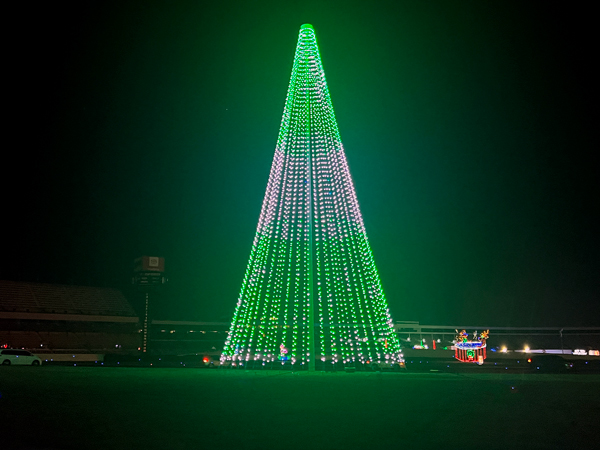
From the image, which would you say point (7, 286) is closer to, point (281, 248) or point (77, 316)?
point (77, 316)

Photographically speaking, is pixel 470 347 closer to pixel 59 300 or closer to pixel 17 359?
pixel 17 359

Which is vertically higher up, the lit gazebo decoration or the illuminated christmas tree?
the illuminated christmas tree

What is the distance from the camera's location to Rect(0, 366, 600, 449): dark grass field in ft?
18.5

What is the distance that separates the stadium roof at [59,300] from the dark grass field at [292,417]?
32.4 m

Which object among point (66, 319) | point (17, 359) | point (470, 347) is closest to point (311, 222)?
point (17, 359)

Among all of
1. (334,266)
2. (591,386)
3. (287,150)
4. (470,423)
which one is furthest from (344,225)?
(470,423)

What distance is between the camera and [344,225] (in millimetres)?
15547

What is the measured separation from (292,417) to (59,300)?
40315 mm

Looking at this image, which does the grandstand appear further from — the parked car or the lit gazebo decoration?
the lit gazebo decoration

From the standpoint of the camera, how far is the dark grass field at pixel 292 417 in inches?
223

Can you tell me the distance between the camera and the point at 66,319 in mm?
41562

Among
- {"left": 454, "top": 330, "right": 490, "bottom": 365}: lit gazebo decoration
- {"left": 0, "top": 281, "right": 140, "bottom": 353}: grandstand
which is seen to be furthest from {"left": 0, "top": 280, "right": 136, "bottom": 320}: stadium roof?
{"left": 454, "top": 330, "right": 490, "bottom": 365}: lit gazebo decoration

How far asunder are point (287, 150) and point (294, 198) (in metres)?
1.40

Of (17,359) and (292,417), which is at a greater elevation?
(292,417)
